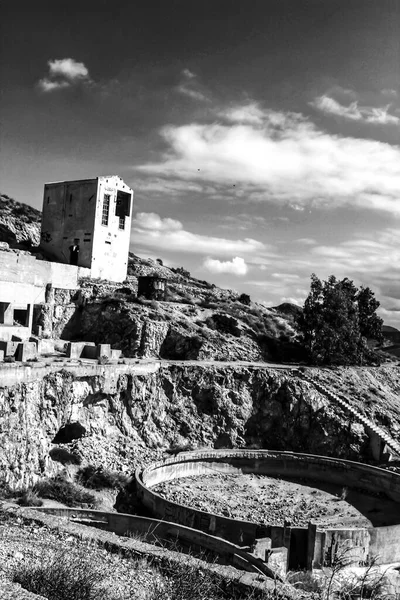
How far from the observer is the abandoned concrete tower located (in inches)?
1690

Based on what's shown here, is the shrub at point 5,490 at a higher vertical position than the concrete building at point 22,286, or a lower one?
lower

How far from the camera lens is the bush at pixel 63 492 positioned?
76.0 feet

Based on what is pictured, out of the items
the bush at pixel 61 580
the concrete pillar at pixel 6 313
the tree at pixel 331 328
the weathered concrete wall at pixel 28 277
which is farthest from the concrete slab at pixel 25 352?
the tree at pixel 331 328

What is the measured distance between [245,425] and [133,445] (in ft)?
26.7

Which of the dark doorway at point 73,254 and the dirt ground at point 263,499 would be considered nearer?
the dirt ground at point 263,499

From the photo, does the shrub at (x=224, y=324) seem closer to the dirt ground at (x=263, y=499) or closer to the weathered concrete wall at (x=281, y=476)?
the weathered concrete wall at (x=281, y=476)

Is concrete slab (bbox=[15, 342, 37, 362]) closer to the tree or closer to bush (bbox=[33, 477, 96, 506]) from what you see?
bush (bbox=[33, 477, 96, 506])

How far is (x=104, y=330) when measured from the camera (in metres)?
38.6

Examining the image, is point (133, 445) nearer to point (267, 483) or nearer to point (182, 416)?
point (182, 416)

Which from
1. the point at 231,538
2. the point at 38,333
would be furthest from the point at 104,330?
the point at 231,538

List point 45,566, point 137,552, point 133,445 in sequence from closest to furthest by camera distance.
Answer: point 45,566 < point 137,552 < point 133,445

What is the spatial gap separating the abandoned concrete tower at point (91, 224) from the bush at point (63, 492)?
69.7ft

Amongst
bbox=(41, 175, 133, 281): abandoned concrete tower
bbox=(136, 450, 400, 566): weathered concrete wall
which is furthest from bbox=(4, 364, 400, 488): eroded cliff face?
bbox=(41, 175, 133, 281): abandoned concrete tower

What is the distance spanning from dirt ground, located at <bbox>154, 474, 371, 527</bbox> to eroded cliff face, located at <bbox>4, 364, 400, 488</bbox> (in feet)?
9.37
